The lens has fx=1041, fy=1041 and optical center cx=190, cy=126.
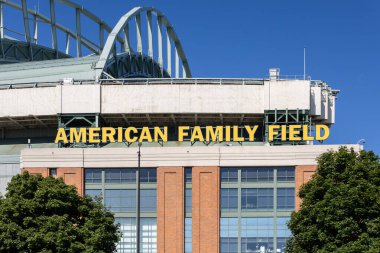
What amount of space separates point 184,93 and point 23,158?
20.5 meters

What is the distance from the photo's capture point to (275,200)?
10812cm

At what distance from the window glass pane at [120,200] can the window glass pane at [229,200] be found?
9.23 metres

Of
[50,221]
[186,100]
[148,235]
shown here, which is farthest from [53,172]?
[50,221]

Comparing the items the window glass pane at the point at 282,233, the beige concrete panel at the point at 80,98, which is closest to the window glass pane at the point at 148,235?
the window glass pane at the point at 282,233

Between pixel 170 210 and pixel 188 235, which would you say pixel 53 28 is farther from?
pixel 188 235

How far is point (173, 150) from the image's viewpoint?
110 m

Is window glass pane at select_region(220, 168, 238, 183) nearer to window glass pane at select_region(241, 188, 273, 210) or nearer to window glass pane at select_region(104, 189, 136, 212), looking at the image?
window glass pane at select_region(241, 188, 273, 210)

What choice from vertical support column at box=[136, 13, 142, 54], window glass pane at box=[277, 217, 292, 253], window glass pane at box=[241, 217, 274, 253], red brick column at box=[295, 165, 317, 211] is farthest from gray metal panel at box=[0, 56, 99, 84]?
window glass pane at box=[277, 217, 292, 253]

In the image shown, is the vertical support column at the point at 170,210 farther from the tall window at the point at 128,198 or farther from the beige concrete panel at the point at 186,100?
the beige concrete panel at the point at 186,100

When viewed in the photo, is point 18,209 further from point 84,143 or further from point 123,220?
point 84,143

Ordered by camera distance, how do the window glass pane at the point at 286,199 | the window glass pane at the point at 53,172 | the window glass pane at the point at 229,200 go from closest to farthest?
the window glass pane at the point at 286,199 < the window glass pane at the point at 229,200 < the window glass pane at the point at 53,172

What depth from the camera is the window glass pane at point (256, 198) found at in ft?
355

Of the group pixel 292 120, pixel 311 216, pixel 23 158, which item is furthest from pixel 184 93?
pixel 311 216

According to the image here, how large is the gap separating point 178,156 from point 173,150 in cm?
83
